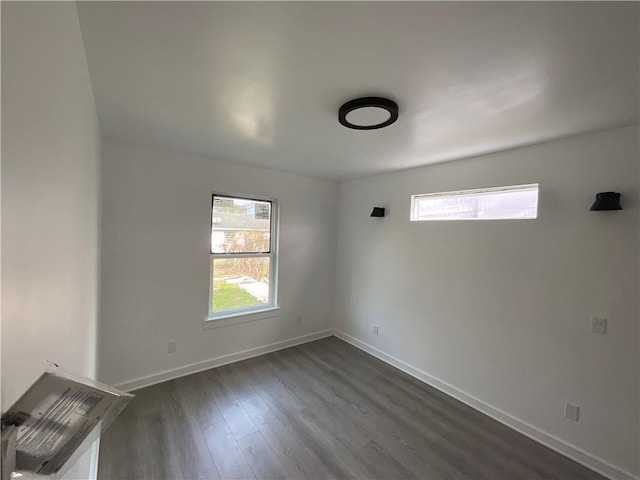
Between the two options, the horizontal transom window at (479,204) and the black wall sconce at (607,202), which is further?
the horizontal transom window at (479,204)

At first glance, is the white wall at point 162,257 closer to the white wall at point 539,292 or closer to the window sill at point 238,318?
the window sill at point 238,318

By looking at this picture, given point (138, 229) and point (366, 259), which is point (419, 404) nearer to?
point (366, 259)

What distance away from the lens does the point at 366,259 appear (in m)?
3.71

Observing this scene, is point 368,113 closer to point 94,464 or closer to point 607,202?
point 607,202

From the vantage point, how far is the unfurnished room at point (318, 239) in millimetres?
777

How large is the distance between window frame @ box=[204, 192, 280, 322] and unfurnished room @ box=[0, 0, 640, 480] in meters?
0.03

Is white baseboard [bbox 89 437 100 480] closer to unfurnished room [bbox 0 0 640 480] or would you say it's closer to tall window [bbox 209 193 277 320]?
unfurnished room [bbox 0 0 640 480]

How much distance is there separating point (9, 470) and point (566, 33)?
190cm

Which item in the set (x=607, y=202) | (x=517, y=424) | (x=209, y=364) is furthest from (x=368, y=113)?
(x=209, y=364)

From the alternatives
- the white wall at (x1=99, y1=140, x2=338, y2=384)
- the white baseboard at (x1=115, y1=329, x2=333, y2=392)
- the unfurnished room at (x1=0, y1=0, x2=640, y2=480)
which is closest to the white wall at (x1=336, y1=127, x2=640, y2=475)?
the unfurnished room at (x1=0, y1=0, x2=640, y2=480)

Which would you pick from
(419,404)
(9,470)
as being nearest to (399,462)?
(419,404)

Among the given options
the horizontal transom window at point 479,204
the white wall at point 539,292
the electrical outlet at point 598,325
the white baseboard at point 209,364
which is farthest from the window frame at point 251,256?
the electrical outlet at point 598,325

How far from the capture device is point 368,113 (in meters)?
1.65

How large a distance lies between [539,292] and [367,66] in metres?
2.19
